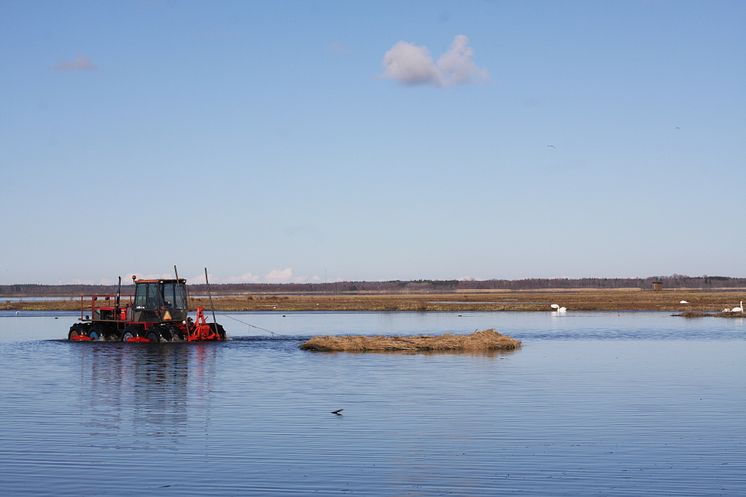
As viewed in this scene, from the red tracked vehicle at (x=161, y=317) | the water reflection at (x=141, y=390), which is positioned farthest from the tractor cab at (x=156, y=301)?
the water reflection at (x=141, y=390)

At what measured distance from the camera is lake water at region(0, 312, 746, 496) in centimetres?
1644

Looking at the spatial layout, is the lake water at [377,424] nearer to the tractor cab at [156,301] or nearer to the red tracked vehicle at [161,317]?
the red tracked vehicle at [161,317]

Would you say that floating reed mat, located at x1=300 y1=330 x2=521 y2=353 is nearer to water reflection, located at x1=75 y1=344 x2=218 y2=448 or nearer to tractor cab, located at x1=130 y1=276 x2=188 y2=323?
water reflection, located at x1=75 y1=344 x2=218 y2=448

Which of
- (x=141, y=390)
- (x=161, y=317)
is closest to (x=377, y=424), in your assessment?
(x=141, y=390)

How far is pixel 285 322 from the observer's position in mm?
82000

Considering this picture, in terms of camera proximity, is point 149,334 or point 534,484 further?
point 149,334

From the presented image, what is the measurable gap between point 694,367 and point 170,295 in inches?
1116

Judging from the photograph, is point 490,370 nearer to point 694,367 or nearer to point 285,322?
point 694,367

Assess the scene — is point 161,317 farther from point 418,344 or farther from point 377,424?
point 377,424

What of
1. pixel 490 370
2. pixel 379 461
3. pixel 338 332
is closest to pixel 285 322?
pixel 338 332

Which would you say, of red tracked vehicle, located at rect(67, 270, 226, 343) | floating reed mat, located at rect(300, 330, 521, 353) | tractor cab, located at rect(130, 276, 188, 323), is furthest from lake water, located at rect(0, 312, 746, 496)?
tractor cab, located at rect(130, 276, 188, 323)

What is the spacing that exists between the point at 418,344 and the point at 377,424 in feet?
81.6

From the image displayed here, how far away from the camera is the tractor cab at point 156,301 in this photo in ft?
176

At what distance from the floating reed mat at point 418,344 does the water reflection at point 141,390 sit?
5660 millimetres
